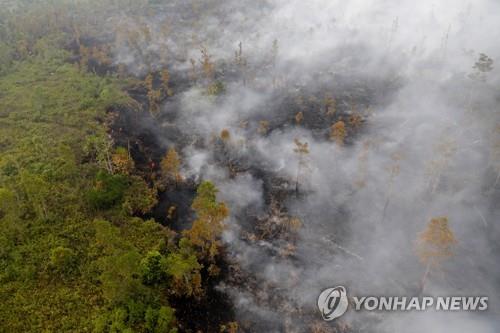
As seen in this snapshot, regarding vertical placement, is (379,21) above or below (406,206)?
above

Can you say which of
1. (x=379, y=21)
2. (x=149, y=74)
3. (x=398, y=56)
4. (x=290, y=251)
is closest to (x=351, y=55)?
(x=398, y=56)

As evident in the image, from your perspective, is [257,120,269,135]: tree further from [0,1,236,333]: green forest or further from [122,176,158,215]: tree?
[0,1,236,333]: green forest

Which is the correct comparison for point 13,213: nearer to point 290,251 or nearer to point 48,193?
point 48,193

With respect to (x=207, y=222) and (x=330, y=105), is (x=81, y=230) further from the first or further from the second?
(x=330, y=105)

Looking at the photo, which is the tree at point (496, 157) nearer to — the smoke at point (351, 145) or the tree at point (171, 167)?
the smoke at point (351, 145)

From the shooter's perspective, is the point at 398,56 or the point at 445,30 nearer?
the point at 398,56

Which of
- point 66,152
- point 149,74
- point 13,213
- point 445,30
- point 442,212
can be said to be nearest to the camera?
point 13,213

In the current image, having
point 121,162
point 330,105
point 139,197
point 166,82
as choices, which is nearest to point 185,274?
point 139,197
